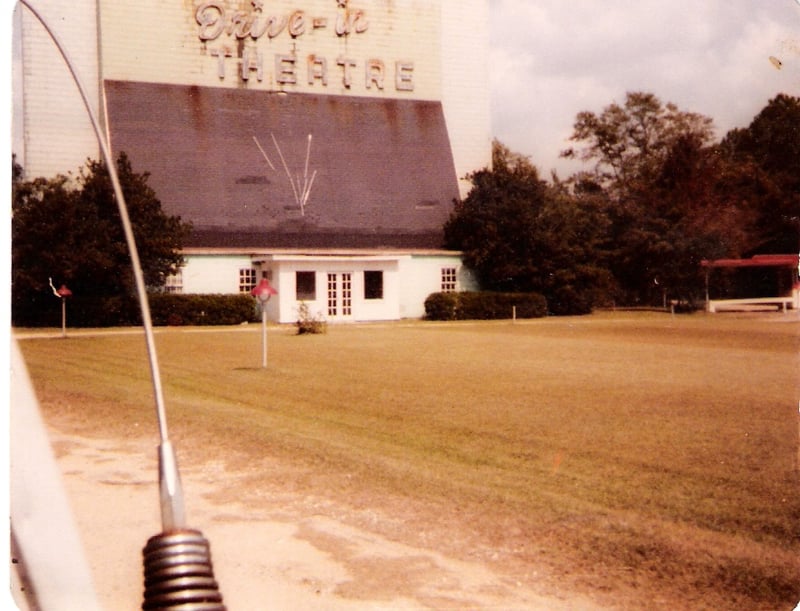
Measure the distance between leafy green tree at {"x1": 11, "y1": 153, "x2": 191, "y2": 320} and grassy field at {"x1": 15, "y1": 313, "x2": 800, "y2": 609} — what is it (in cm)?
75

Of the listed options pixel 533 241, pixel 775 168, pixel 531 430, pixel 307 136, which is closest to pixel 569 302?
pixel 533 241

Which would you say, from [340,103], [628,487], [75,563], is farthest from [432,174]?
[75,563]

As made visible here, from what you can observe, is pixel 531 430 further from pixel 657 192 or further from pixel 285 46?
pixel 285 46

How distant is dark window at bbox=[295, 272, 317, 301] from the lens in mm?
19906

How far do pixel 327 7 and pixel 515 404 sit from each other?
25.5ft

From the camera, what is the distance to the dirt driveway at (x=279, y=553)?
16.8 feet

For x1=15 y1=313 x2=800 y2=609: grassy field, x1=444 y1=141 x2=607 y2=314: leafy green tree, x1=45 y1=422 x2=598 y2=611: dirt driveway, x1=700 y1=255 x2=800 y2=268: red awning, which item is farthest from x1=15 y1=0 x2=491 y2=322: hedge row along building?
x1=45 y1=422 x2=598 y2=611: dirt driveway

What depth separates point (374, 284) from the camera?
14.2 m

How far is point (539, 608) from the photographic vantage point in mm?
5004

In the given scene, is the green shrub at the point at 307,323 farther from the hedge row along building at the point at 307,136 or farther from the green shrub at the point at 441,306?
the green shrub at the point at 441,306

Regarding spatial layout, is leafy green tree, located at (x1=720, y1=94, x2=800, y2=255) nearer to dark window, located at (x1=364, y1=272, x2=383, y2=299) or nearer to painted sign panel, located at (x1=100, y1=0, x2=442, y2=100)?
dark window, located at (x1=364, y1=272, x2=383, y2=299)

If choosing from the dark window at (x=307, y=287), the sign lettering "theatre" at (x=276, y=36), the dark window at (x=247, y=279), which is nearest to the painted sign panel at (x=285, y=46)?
the sign lettering "theatre" at (x=276, y=36)

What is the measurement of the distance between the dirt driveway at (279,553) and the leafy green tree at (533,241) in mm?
7751
